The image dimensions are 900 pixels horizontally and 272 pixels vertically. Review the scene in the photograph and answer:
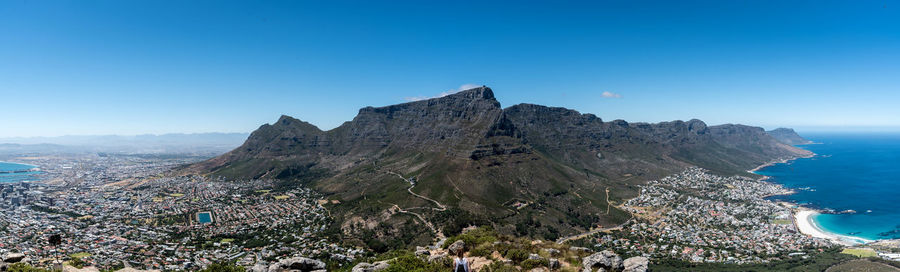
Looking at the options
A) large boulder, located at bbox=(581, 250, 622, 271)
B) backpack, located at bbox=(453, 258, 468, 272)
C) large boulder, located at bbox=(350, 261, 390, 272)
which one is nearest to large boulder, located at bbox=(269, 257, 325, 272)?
large boulder, located at bbox=(350, 261, 390, 272)

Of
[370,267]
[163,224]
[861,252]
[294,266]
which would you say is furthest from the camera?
[163,224]

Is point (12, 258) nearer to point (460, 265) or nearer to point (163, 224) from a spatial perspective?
point (460, 265)

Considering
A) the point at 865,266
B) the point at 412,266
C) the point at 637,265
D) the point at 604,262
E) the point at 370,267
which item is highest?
the point at 637,265

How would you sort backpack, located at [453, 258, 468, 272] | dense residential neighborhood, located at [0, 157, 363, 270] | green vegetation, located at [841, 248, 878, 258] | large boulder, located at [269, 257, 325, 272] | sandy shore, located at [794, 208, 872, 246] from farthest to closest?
sandy shore, located at [794, 208, 872, 246] → green vegetation, located at [841, 248, 878, 258] → dense residential neighborhood, located at [0, 157, 363, 270] → large boulder, located at [269, 257, 325, 272] → backpack, located at [453, 258, 468, 272]

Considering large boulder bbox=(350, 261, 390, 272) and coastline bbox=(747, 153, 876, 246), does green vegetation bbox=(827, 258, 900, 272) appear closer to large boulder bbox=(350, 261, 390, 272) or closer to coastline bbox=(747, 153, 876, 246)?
coastline bbox=(747, 153, 876, 246)

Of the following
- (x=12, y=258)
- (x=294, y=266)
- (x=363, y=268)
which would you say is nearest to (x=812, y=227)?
(x=363, y=268)
